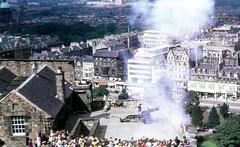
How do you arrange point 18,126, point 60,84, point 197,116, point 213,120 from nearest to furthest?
1. point 18,126
2. point 60,84
3. point 213,120
4. point 197,116

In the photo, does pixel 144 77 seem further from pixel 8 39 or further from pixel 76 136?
pixel 76 136

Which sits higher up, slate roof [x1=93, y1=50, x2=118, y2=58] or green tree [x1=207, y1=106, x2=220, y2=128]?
slate roof [x1=93, y1=50, x2=118, y2=58]

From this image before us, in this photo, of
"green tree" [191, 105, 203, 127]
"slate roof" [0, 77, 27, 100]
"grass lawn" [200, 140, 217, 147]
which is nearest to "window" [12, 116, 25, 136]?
"slate roof" [0, 77, 27, 100]

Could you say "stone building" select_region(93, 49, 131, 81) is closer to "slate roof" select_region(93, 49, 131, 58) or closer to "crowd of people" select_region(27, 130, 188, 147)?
"slate roof" select_region(93, 49, 131, 58)

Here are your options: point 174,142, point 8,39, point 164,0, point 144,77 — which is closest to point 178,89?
point 144,77

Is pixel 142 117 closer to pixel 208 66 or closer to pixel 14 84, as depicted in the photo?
pixel 14 84

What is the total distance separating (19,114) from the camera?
21891 millimetres

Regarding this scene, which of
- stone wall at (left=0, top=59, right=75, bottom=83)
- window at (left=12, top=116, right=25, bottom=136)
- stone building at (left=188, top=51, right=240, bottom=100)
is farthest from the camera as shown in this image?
stone building at (left=188, top=51, right=240, bottom=100)

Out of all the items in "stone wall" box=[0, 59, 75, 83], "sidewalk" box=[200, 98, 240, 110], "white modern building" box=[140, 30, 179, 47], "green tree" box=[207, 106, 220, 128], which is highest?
"stone wall" box=[0, 59, 75, 83]

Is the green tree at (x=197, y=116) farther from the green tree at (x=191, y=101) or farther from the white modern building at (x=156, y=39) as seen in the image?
the white modern building at (x=156, y=39)

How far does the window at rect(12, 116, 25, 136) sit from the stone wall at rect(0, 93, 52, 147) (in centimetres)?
16

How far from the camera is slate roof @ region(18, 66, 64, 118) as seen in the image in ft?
73.6

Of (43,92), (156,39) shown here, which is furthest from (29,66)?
(156,39)

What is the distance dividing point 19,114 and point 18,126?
1.99 feet
